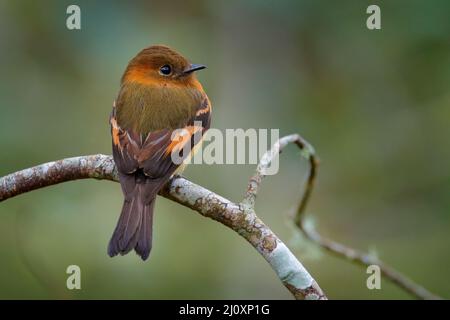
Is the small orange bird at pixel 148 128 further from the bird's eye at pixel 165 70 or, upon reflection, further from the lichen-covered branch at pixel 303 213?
the lichen-covered branch at pixel 303 213

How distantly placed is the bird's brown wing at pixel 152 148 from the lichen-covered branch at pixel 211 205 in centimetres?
8

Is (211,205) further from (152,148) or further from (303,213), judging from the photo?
(303,213)

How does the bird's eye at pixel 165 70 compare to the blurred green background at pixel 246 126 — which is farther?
the blurred green background at pixel 246 126

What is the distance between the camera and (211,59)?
6.09 m

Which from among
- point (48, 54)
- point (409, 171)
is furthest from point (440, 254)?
point (48, 54)

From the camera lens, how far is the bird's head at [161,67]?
4.72 meters

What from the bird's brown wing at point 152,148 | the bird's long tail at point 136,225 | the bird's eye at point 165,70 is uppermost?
the bird's eye at point 165,70

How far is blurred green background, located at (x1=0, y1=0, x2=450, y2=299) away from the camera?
524cm

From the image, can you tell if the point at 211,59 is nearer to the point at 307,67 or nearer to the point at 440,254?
the point at 307,67

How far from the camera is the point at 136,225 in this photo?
3.78m

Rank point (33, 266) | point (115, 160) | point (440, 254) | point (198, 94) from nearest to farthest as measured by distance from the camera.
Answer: point (115, 160) < point (198, 94) < point (33, 266) < point (440, 254)

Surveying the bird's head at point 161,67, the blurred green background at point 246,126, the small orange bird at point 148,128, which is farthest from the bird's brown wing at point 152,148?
the blurred green background at point 246,126
